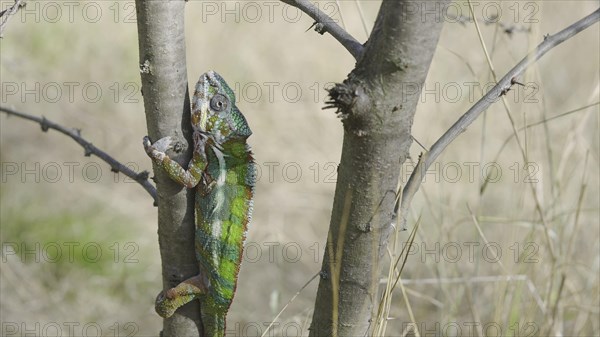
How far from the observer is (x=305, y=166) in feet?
19.3

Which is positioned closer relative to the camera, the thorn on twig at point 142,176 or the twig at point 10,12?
the twig at point 10,12

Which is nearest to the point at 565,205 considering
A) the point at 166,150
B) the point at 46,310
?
the point at 46,310

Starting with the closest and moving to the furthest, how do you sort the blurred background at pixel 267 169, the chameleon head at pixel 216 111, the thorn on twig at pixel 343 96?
the thorn on twig at pixel 343 96 → the chameleon head at pixel 216 111 → the blurred background at pixel 267 169

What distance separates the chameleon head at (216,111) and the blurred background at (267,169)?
131cm

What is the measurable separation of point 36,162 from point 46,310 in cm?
119

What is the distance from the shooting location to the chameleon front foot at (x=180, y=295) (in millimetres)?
2002

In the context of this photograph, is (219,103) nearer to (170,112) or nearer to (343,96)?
(170,112)

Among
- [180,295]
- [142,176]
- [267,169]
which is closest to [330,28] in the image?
[142,176]

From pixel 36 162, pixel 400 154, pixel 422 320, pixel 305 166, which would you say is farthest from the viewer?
pixel 305 166

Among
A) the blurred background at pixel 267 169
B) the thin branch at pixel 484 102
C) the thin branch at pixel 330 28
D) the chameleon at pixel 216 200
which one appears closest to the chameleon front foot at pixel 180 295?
the chameleon at pixel 216 200

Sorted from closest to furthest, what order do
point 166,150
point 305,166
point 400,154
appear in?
1. point 400,154
2. point 166,150
3. point 305,166

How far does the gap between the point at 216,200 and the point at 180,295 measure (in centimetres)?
30

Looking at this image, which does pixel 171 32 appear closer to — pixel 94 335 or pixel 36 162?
pixel 94 335

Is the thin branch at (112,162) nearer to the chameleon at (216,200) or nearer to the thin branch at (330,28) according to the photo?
the chameleon at (216,200)
